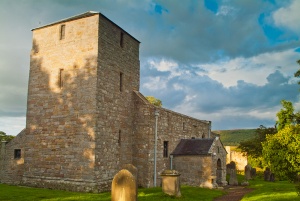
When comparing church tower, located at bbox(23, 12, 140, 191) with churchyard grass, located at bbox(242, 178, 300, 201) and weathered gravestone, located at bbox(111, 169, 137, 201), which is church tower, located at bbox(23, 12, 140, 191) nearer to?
weathered gravestone, located at bbox(111, 169, 137, 201)

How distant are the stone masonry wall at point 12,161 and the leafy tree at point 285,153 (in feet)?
Result: 56.6

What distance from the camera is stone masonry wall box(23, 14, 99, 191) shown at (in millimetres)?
17469

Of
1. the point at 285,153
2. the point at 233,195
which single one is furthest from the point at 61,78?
the point at 285,153

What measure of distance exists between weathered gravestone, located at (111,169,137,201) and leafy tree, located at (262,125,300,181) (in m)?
7.85

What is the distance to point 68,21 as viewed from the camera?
63.3 feet

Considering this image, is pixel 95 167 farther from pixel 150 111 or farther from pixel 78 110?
pixel 150 111

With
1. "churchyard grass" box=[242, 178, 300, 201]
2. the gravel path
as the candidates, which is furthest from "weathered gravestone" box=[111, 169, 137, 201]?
"churchyard grass" box=[242, 178, 300, 201]

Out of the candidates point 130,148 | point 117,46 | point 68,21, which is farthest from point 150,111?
point 68,21

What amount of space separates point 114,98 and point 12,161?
32.2 feet

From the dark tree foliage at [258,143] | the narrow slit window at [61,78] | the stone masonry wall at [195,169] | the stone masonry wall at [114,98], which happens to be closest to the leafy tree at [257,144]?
the dark tree foliage at [258,143]

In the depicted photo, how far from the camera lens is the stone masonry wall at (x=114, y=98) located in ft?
58.6

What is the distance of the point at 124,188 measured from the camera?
9359 mm

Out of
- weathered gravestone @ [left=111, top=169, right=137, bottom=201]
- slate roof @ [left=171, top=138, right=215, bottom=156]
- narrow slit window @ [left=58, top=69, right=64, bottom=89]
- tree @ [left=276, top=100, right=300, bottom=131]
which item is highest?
narrow slit window @ [left=58, top=69, right=64, bottom=89]

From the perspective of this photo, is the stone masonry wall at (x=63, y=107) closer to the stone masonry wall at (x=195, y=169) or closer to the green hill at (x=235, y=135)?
the stone masonry wall at (x=195, y=169)
